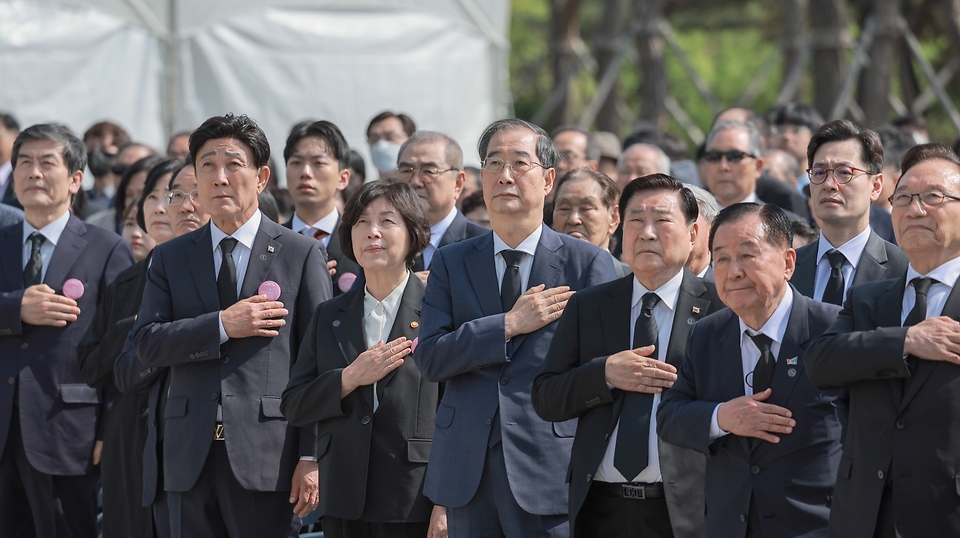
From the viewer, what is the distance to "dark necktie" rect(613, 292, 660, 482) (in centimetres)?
371

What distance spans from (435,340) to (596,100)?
34.4 ft

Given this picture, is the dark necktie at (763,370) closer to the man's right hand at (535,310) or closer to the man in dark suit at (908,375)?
the man in dark suit at (908,375)

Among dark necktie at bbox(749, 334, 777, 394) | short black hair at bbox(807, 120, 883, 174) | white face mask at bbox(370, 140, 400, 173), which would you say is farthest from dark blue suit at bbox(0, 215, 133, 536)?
short black hair at bbox(807, 120, 883, 174)

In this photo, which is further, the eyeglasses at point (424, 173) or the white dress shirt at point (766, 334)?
the eyeglasses at point (424, 173)

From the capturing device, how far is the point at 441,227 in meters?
5.61

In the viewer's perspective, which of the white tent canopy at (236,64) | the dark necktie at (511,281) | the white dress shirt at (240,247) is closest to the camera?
the dark necktie at (511,281)

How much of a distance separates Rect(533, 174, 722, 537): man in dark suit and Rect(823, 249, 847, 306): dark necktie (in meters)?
0.81

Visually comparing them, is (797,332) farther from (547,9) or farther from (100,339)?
(547,9)

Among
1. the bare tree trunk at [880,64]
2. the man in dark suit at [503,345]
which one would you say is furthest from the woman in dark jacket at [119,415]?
the bare tree trunk at [880,64]

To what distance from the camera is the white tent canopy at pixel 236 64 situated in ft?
32.9

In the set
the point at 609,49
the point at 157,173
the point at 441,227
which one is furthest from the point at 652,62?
the point at 157,173

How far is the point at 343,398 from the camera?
4.36 meters

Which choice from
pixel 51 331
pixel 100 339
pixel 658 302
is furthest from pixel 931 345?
pixel 51 331

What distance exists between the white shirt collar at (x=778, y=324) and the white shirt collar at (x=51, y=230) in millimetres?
3527
